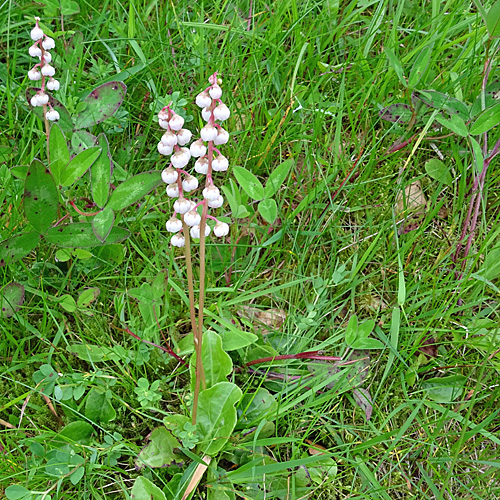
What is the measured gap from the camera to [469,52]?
2467 mm

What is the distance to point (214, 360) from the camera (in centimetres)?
183

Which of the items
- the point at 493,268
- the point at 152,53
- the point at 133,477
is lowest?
the point at 133,477

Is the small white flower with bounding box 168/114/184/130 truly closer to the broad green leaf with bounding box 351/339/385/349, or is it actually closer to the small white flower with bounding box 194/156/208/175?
the small white flower with bounding box 194/156/208/175

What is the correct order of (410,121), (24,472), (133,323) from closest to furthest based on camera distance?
(24,472) < (133,323) < (410,121)

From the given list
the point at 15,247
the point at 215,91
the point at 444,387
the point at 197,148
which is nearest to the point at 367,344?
the point at 444,387

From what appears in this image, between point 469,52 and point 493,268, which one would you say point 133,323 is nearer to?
point 493,268

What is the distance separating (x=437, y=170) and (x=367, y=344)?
105 cm

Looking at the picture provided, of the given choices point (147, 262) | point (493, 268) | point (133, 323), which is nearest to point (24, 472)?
point (133, 323)

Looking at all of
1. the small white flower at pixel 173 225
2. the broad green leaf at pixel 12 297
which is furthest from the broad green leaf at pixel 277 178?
the broad green leaf at pixel 12 297

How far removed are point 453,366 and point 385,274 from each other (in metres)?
0.49

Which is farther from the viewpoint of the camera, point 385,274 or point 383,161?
point 383,161

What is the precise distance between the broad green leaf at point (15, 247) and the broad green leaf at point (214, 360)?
793 mm

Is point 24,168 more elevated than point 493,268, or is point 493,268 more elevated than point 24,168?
point 24,168

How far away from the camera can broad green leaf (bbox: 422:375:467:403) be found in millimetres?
1941
